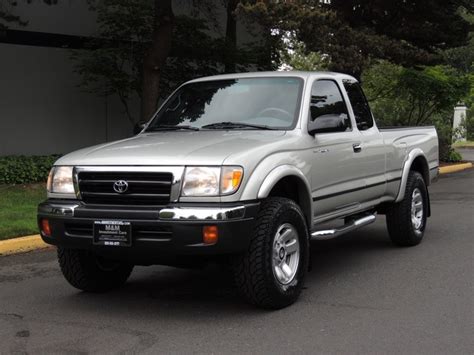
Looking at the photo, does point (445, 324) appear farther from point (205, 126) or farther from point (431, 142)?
point (431, 142)

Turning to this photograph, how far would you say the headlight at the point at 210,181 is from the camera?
4.69 meters

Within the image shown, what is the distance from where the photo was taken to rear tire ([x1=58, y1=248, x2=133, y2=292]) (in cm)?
555

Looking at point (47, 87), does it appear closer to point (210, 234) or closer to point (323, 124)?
point (323, 124)

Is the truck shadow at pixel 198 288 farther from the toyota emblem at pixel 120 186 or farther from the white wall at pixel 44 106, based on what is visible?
the white wall at pixel 44 106

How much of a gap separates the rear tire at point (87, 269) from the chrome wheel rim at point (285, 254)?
1566 millimetres

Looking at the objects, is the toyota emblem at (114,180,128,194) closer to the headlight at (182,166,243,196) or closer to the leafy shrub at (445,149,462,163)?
the headlight at (182,166,243,196)

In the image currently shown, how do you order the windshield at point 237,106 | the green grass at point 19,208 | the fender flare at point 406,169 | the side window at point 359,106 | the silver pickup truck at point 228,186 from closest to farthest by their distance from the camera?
the silver pickup truck at point 228,186 → the windshield at point 237,106 → the side window at point 359,106 → the fender flare at point 406,169 → the green grass at point 19,208

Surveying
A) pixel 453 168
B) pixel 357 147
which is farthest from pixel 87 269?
pixel 453 168

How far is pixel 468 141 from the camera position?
1427 inches

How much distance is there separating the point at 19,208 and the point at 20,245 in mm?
2120

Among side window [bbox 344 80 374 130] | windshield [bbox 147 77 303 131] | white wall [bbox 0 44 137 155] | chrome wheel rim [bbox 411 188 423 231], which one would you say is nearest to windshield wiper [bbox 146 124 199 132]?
windshield [bbox 147 77 303 131]

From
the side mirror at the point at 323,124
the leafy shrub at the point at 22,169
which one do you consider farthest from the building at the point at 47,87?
the side mirror at the point at 323,124

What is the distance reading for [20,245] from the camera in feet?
25.3

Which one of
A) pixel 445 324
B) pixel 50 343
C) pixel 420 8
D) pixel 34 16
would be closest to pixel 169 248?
pixel 50 343
